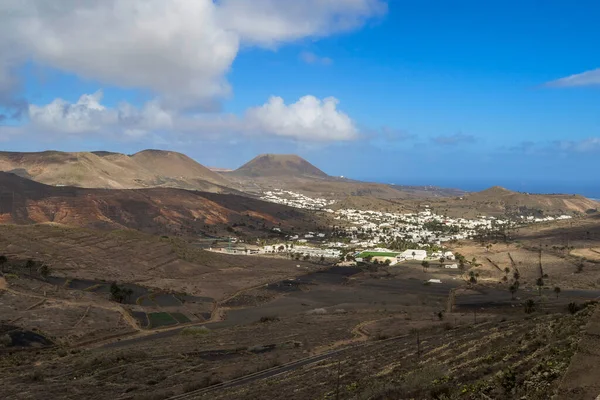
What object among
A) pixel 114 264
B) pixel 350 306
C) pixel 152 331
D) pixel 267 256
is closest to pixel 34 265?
pixel 114 264

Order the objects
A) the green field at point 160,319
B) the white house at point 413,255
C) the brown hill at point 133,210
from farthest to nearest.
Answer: the brown hill at point 133,210
the white house at point 413,255
the green field at point 160,319

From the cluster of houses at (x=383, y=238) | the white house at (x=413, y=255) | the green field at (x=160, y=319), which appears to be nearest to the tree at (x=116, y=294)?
the green field at (x=160, y=319)

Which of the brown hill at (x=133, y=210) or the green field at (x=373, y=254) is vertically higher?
the brown hill at (x=133, y=210)

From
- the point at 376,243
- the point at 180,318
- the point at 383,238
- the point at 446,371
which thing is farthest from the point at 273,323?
the point at 383,238

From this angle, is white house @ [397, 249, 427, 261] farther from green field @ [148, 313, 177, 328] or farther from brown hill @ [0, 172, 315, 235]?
green field @ [148, 313, 177, 328]

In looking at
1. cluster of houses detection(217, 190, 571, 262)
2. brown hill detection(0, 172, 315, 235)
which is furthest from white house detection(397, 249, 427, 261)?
brown hill detection(0, 172, 315, 235)

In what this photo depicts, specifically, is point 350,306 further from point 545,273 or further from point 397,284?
point 545,273

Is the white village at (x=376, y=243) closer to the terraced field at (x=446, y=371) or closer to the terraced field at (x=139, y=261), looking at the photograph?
the terraced field at (x=139, y=261)
